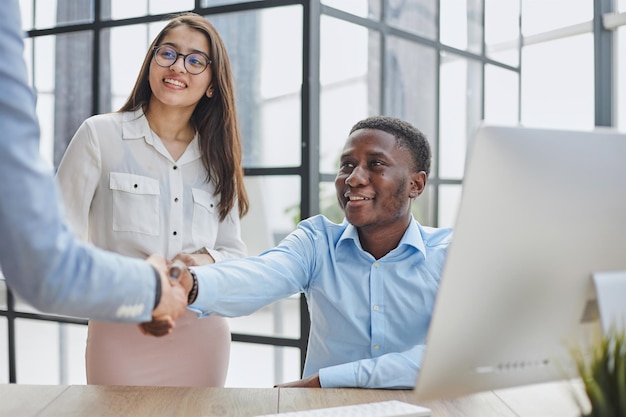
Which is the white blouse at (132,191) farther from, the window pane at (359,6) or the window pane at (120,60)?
the window pane at (120,60)

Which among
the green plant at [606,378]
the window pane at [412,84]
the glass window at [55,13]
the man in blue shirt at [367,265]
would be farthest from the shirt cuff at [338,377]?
the glass window at [55,13]

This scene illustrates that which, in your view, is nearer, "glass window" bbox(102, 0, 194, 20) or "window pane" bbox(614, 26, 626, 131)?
"glass window" bbox(102, 0, 194, 20)

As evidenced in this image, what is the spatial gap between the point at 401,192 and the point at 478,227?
949mm

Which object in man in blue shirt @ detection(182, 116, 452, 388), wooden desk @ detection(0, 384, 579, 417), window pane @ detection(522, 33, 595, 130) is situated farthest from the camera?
window pane @ detection(522, 33, 595, 130)

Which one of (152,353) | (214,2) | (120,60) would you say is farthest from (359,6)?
(152,353)

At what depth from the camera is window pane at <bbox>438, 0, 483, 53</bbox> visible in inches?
129

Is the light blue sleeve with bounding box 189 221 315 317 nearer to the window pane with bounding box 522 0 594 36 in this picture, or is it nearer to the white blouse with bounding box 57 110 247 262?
the white blouse with bounding box 57 110 247 262

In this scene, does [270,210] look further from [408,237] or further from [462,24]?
[462,24]

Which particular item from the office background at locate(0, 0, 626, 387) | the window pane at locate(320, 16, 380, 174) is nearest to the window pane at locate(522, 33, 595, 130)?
the office background at locate(0, 0, 626, 387)

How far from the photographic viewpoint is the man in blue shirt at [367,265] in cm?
174

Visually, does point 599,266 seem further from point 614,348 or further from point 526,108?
point 526,108

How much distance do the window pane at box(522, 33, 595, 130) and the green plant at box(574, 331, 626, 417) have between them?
2.69m

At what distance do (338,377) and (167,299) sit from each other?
53 cm

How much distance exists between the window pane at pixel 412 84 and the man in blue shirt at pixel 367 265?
47.9 inches
